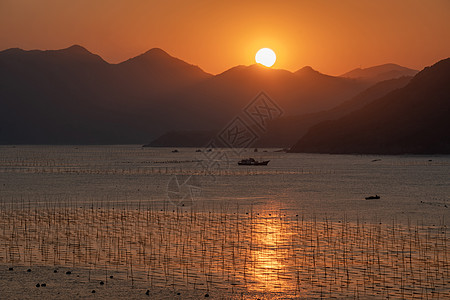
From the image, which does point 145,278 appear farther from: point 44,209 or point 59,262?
point 44,209

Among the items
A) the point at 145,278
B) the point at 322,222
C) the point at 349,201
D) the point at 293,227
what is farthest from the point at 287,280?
the point at 349,201

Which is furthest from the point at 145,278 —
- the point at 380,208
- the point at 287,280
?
the point at 380,208

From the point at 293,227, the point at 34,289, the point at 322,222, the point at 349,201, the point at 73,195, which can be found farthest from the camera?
the point at 73,195

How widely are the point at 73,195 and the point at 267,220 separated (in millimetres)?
31514

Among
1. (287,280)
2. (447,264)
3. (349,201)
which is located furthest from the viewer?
(349,201)

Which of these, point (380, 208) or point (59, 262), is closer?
point (59, 262)

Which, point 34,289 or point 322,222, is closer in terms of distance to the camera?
point 34,289

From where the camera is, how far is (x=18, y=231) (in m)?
35.9

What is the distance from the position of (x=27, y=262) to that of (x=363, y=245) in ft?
57.5

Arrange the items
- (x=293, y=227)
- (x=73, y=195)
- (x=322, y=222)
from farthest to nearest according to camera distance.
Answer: (x=73, y=195)
(x=322, y=222)
(x=293, y=227)

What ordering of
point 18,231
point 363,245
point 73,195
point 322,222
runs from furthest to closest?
point 73,195 → point 322,222 → point 18,231 → point 363,245

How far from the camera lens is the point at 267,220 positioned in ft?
141

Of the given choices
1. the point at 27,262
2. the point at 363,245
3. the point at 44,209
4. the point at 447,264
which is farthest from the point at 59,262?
the point at 44,209

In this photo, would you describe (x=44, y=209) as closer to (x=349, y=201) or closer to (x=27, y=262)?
(x=27, y=262)
